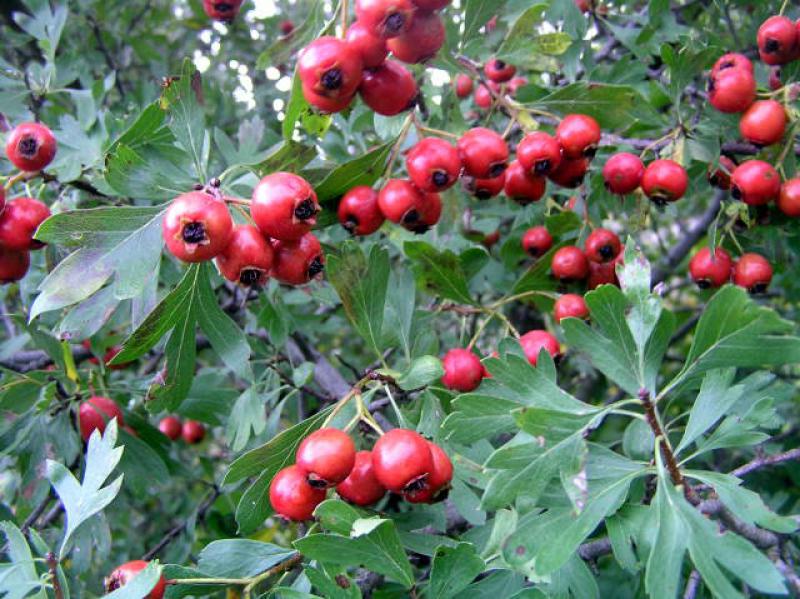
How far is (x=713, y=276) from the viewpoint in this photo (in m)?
2.45

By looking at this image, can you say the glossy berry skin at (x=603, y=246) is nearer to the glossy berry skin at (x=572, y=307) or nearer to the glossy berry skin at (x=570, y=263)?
the glossy berry skin at (x=570, y=263)

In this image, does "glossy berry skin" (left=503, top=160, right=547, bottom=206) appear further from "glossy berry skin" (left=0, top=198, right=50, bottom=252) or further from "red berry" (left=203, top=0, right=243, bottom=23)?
"glossy berry skin" (left=0, top=198, right=50, bottom=252)

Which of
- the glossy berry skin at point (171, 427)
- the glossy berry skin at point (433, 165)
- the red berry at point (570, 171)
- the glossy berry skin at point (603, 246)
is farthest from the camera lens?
the glossy berry skin at point (171, 427)

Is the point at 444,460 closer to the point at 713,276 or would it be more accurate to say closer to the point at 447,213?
the point at 447,213

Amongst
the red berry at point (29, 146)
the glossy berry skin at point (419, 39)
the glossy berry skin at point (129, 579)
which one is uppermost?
the glossy berry skin at point (419, 39)

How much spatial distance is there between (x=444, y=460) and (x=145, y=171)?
1.06m

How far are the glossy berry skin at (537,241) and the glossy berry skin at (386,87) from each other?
3.15 feet

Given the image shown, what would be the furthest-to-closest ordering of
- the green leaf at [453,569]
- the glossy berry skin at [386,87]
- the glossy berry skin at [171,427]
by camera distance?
the glossy berry skin at [171,427], the glossy berry skin at [386,87], the green leaf at [453,569]

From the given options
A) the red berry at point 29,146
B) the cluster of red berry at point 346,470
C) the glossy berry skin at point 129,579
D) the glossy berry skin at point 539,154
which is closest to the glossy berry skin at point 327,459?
the cluster of red berry at point 346,470

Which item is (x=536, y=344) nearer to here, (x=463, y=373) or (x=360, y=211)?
(x=463, y=373)

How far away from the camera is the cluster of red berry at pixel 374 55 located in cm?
158

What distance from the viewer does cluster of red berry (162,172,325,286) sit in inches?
61.2

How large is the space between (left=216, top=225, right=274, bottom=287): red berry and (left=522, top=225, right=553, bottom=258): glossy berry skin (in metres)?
1.19

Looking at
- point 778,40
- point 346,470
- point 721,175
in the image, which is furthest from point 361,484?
point 778,40
